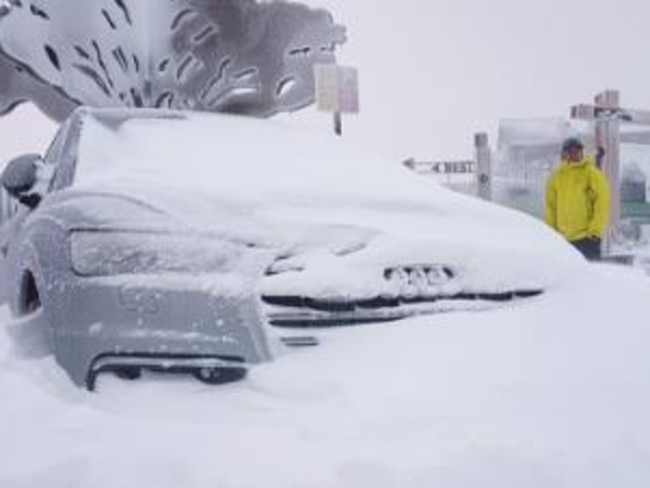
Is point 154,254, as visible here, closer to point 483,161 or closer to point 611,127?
point 483,161

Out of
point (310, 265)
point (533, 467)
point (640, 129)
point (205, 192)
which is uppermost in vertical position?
point (205, 192)

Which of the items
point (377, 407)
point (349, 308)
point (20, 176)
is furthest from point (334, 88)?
point (377, 407)

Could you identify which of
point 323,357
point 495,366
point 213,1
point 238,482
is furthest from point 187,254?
point 213,1

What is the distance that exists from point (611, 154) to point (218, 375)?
10.8 m

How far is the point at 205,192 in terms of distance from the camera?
10.5 feet

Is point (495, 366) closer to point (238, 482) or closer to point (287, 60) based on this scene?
point (238, 482)

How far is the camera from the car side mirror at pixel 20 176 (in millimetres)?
4270

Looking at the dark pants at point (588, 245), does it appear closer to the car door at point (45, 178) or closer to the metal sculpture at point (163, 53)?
the car door at point (45, 178)

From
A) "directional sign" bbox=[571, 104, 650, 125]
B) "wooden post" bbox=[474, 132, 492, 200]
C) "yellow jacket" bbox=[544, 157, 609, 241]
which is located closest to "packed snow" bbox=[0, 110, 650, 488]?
"yellow jacket" bbox=[544, 157, 609, 241]

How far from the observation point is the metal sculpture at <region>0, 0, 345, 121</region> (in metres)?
16.7

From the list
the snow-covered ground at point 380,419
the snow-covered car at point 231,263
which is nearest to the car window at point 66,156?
the snow-covered car at point 231,263

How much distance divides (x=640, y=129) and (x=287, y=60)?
9.59 meters

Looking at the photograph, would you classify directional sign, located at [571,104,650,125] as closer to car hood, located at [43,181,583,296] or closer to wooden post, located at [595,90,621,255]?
wooden post, located at [595,90,621,255]

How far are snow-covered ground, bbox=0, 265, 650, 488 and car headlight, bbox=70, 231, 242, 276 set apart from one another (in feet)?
1.20
